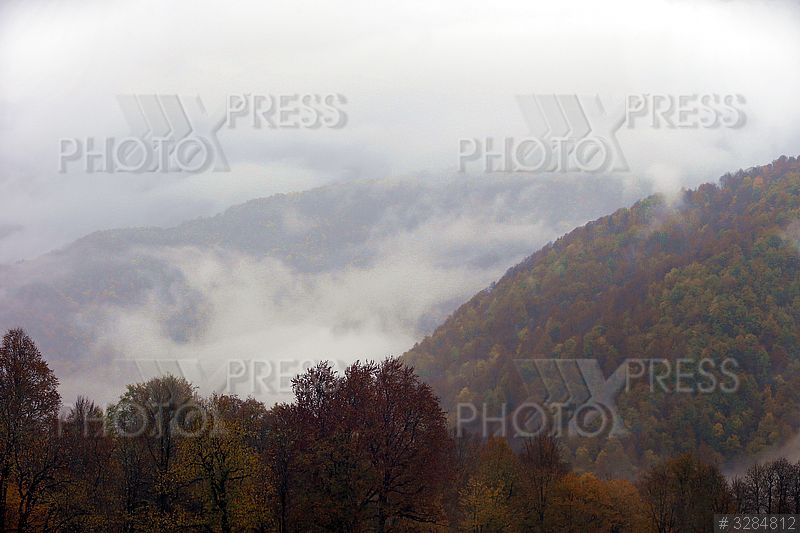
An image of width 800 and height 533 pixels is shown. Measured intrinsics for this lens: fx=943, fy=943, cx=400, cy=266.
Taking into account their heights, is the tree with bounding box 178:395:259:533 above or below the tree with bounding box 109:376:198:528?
below

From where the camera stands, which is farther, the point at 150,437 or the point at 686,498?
the point at 686,498

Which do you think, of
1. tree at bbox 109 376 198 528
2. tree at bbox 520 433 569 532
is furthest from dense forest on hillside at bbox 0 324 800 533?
tree at bbox 520 433 569 532

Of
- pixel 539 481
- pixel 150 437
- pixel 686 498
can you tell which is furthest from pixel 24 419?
pixel 686 498

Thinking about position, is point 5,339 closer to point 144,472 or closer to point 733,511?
point 144,472

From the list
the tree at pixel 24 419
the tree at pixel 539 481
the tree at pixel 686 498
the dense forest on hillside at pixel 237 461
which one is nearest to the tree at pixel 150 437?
the dense forest on hillside at pixel 237 461

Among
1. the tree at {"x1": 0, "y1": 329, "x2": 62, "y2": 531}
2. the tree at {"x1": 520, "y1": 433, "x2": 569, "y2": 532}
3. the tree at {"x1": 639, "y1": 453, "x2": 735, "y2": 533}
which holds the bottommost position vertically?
the tree at {"x1": 639, "y1": 453, "x2": 735, "y2": 533}

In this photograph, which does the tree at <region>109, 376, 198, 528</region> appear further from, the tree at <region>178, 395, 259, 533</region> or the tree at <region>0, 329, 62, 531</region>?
the tree at <region>0, 329, 62, 531</region>

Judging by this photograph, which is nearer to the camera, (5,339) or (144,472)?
(5,339)

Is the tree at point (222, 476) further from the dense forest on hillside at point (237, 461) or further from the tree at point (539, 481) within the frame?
the tree at point (539, 481)

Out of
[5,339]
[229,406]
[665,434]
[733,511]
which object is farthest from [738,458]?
[5,339]

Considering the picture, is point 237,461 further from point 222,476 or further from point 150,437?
point 150,437

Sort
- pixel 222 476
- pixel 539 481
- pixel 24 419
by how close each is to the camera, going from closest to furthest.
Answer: pixel 24 419 → pixel 222 476 → pixel 539 481
